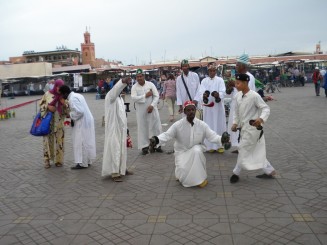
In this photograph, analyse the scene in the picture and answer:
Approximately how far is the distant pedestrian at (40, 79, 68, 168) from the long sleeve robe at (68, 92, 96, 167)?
0.39 metres

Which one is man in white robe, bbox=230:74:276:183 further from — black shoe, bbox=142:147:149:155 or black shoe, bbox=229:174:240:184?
black shoe, bbox=142:147:149:155

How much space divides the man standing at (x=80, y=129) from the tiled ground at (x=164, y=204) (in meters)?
0.27

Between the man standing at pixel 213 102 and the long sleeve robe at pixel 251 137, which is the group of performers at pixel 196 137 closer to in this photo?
the long sleeve robe at pixel 251 137

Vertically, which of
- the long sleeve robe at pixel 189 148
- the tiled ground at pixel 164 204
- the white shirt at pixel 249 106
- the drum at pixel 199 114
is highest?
the white shirt at pixel 249 106

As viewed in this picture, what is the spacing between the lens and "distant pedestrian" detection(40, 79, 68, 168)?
683cm

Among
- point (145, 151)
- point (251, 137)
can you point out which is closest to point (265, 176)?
point (251, 137)

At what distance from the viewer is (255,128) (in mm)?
5242

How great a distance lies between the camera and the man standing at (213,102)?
7441 mm

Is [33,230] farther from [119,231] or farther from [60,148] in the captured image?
[60,148]

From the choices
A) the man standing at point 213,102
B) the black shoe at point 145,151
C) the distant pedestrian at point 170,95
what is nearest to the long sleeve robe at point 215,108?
the man standing at point 213,102

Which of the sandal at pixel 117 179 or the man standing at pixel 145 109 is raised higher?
the man standing at pixel 145 109

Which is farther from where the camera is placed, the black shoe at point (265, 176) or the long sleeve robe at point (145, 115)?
the long sleeve robe at point (145, 115)

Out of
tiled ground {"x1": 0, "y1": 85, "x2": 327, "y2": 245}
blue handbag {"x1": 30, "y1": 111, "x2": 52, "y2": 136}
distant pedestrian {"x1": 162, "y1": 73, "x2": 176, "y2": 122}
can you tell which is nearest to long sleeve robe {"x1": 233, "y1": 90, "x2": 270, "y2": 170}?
tiled ground {"x1": 0, "y1": 85, "x2": 327, "y2": 245}

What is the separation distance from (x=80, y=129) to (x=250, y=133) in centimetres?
311
